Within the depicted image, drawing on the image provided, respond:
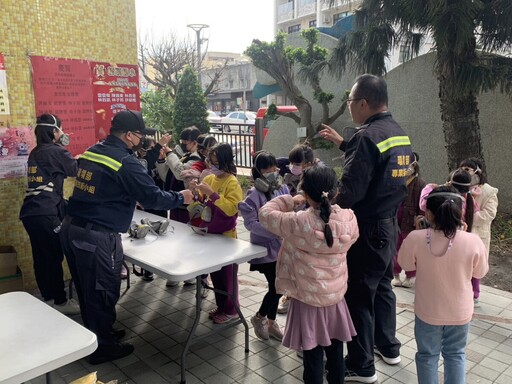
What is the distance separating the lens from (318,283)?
232cm

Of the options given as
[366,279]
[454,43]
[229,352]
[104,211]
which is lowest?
[229,352]

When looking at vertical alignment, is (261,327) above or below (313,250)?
below

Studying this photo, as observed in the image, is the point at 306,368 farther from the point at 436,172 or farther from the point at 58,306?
the point at 436,172

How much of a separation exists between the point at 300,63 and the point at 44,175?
6250 millimetres

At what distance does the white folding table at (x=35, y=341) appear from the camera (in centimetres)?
159

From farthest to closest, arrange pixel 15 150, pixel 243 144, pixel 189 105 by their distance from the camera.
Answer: pixel 189 105
pixel 243 144
pixel 15 150

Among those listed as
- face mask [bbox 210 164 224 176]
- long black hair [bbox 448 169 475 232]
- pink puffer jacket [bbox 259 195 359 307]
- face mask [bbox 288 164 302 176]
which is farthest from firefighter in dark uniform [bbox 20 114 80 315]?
long black hair [bbox 448 169 475 232]

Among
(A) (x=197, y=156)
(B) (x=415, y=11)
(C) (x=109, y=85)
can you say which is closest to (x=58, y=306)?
(A) (x=197, y=156)

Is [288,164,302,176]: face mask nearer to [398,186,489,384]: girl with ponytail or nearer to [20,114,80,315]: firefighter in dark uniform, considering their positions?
[398,186,489,384]: girl with ponytail

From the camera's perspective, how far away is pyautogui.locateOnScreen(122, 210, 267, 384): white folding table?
2.67 metres

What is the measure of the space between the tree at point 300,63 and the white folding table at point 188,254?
559 cm

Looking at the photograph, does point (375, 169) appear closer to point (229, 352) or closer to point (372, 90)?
point (372, 90)

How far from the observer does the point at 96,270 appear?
2896 millimetres

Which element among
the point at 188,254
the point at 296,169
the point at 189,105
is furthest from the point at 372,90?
the point at 189,105
